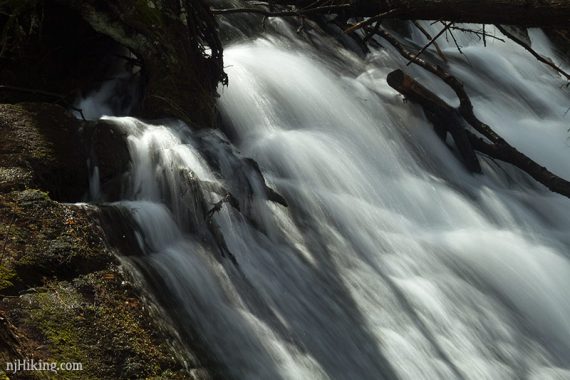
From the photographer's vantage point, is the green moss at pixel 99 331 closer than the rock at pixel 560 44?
Yes

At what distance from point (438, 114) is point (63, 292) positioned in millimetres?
4748

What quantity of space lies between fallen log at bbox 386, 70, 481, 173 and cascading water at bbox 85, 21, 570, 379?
0.34ft

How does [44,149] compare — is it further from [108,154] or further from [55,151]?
[108,154]

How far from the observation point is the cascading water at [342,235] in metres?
3.79

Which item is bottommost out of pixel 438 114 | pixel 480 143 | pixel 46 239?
pixel 46 239

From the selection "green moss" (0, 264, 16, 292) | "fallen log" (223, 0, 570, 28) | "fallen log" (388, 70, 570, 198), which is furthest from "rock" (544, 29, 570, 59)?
"green moss" (0, 264, 16, 292)

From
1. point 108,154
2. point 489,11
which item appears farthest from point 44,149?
point 489,11

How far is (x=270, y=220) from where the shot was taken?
4.59 meters

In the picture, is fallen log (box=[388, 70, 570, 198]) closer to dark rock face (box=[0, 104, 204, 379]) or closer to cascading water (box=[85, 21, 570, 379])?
cascading water (box=[85, 21, 570, 379])

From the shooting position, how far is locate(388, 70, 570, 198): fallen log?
687 cm

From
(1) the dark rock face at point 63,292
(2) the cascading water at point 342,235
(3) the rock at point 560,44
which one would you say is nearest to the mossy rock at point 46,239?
(1) the dark rock face at point 63,292

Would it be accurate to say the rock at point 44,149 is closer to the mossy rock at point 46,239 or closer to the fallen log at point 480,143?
the mossy rock at point 46,239

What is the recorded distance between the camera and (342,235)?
508 cm

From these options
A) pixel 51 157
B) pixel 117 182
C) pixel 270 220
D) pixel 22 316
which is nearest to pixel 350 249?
pixel 270 220
